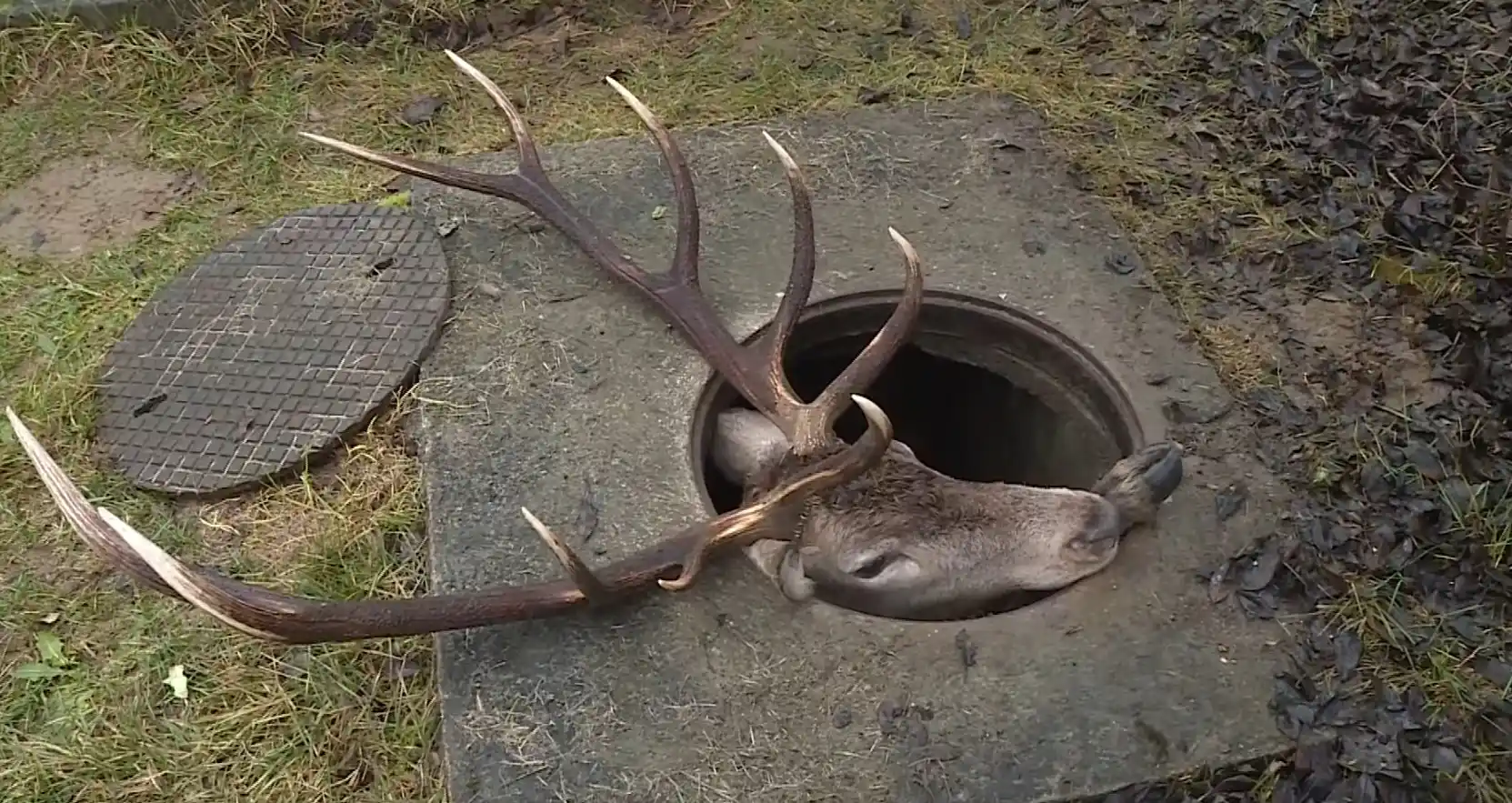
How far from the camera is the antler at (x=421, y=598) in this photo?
2338 millimetres

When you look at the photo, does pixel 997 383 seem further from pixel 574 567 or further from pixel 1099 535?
pixel 574 567

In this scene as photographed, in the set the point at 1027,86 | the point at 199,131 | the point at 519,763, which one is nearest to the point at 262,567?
the point at 519,763

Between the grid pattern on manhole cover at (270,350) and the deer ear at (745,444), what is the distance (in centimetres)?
82

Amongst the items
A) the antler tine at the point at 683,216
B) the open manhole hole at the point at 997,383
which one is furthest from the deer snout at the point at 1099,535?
the antler tine at the point at 683,216

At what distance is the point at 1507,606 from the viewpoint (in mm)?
2951

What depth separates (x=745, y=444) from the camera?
3.21 metres

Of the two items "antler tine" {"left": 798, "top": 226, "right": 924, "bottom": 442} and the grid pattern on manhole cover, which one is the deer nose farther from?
the grid pattern on manhole cover

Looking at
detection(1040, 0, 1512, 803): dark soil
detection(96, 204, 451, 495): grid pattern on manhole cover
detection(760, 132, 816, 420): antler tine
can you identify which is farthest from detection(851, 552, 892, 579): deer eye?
detection(96, 204, 451, 495): grid pattern on manhole cover

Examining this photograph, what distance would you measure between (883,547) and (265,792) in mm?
1451

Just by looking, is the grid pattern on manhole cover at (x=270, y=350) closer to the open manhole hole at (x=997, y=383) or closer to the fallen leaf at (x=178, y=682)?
the fallen leaf at (x=178, y=682)

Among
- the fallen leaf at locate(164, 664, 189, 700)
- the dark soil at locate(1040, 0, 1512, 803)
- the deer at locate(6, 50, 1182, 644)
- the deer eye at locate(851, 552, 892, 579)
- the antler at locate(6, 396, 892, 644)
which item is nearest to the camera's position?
the antler at locate(6, 396, 892, 644)

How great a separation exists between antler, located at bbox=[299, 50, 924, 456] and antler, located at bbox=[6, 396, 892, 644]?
0.73 feet

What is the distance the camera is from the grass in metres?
2.86

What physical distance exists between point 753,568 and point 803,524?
0.53 ft
